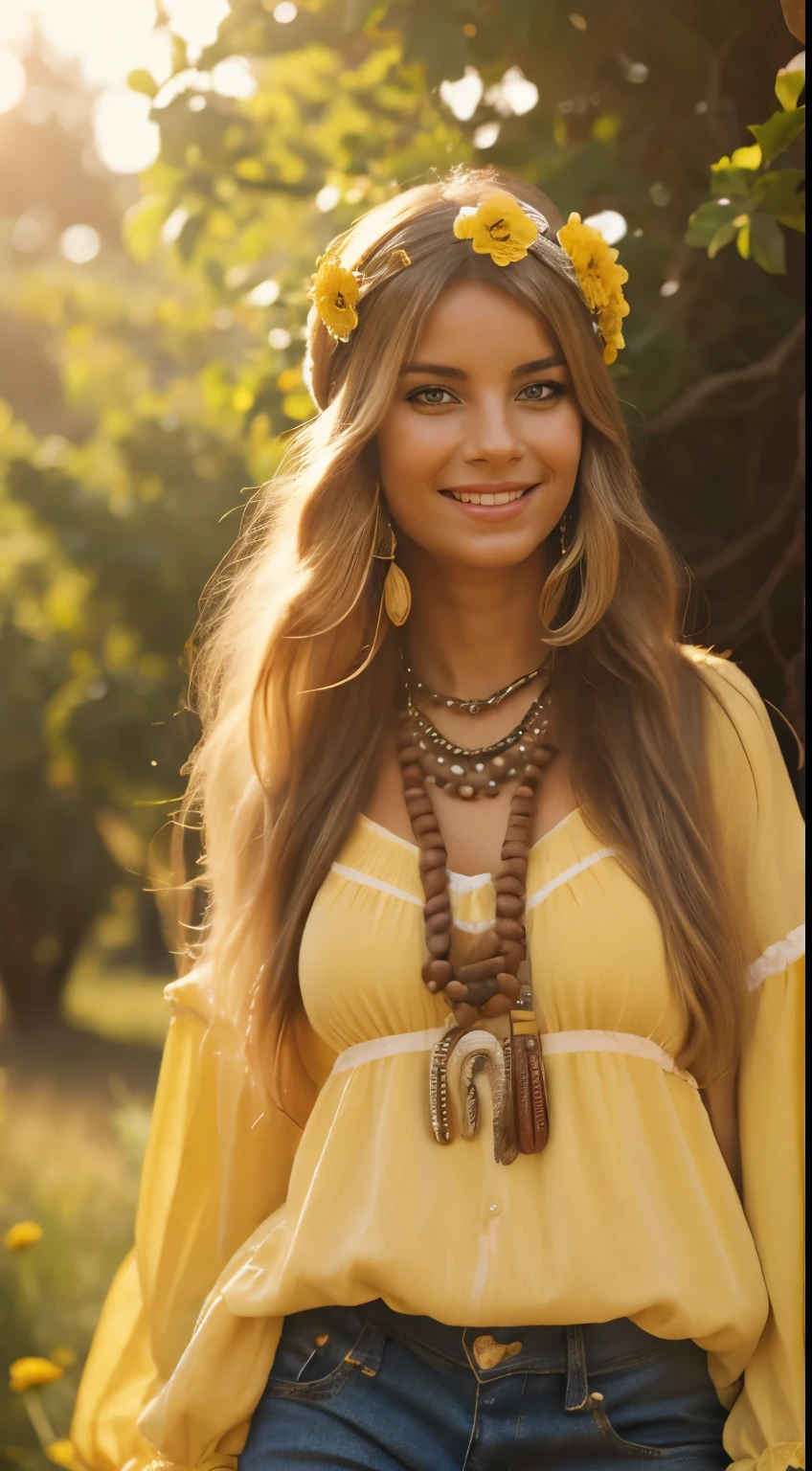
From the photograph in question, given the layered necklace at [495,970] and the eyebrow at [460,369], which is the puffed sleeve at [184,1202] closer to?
the layered necklace at [495,970]

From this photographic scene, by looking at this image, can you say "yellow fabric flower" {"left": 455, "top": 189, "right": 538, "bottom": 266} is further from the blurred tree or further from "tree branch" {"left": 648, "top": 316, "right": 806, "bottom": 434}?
"tree branch" {"left": 648, "top": 316, "right": 806, "bottom": 434}

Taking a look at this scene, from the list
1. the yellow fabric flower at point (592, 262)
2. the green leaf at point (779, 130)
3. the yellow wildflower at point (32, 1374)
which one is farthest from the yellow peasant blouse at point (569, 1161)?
the yellow wildflower at point (32, 1374)

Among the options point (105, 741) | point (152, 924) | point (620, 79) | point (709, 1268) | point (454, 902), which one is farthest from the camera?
point (152, 924)

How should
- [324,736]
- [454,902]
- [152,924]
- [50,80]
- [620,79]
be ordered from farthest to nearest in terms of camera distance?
1. [50,80]
2. [152,924]
3. [620,79]
4. [324,736]
5. [454,902]

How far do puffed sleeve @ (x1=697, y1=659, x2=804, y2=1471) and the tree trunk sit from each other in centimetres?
810

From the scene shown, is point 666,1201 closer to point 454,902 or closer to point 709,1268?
point 709,1268

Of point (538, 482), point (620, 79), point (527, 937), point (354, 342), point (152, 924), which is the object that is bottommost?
point (152, 924)

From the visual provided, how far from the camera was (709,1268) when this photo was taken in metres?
1.89

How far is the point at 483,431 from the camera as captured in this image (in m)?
2.04

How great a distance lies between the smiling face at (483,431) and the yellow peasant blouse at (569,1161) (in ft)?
1.24

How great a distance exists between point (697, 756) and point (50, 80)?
21.1 meters

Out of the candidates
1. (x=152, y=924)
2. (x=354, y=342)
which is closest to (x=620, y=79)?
(x=354, y=342)

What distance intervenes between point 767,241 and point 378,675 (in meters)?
0.90

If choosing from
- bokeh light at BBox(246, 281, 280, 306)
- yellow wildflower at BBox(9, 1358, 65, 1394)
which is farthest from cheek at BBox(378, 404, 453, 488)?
yellow wildflower at BBox(9, 1358, 65, 1394)
